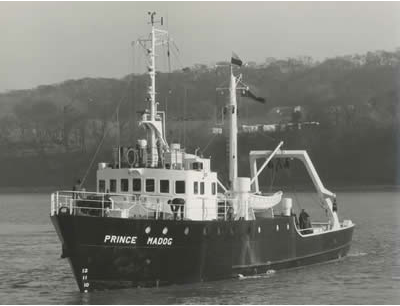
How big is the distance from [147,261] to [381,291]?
409 inches

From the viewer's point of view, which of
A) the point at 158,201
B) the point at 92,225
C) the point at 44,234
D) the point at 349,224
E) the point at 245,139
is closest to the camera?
the point at 92,225

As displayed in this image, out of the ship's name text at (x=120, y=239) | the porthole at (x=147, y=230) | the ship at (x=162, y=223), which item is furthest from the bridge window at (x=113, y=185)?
the ship's name text at (x=120, y=239)

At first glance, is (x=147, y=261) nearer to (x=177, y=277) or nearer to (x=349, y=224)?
(x=177, y=277)

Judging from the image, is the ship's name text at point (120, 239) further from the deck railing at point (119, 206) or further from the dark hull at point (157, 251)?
the deck railing at point (119, 206)

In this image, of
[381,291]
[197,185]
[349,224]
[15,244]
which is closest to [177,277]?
[197,185]

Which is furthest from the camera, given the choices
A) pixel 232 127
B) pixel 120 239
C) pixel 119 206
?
pixel 232 127

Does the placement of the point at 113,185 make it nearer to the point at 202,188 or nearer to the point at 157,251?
the point at 202,188

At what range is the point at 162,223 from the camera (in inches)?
1321

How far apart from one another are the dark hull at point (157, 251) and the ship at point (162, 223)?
39 millimetres

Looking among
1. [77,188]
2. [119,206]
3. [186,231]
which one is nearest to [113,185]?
[119,206]

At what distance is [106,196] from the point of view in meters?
34.8

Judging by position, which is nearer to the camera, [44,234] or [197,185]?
[197,185]

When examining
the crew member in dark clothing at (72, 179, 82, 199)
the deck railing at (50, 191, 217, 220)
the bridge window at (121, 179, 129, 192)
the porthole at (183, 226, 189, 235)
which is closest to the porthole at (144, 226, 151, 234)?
the deck railing at (50, 191, 217, 220)

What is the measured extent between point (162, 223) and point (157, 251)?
1.13 meters
